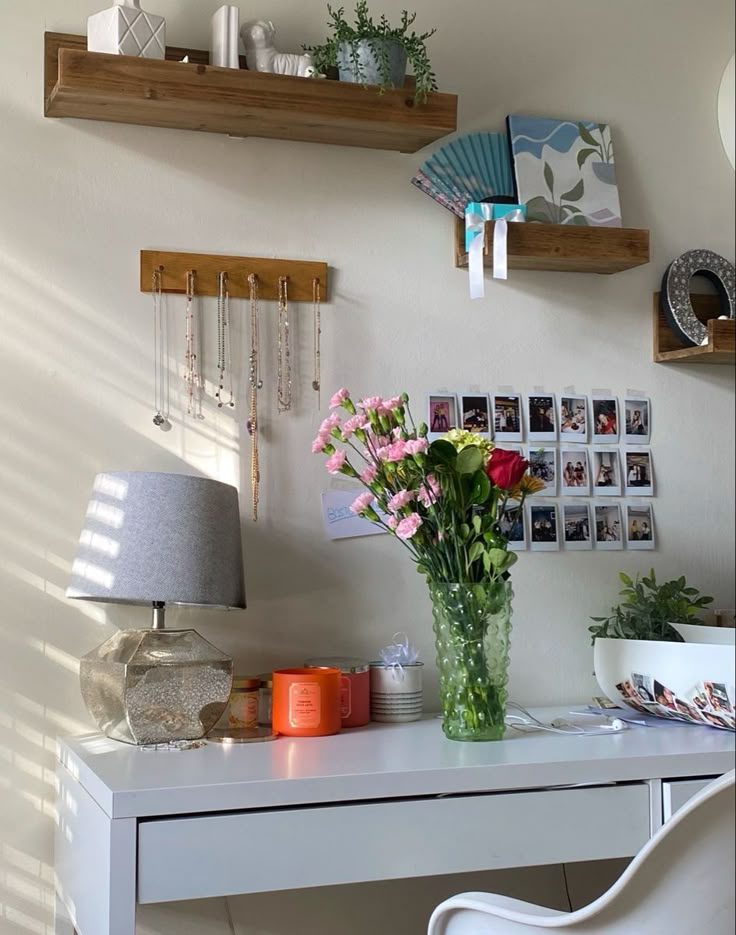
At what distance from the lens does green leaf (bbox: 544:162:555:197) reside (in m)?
2.19

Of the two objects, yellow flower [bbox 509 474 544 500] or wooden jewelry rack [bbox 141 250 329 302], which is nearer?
yellow flower [bbox 509 474 544 500]

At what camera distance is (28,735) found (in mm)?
1836

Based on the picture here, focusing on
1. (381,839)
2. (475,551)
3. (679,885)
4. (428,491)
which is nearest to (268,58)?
(428,491)

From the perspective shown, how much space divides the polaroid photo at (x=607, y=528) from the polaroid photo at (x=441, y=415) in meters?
0.34

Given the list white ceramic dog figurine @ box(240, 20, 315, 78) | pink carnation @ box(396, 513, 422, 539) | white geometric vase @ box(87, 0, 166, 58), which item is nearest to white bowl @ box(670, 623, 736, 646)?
pink carnation @ box(396, 513, 422, 539)

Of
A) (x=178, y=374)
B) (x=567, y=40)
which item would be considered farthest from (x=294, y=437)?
(x=567, y=40)

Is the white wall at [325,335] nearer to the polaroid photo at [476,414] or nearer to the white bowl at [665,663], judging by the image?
the polaroid photo at [476,414]

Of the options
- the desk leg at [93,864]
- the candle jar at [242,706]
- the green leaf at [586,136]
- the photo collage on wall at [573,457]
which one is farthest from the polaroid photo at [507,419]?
the desk leg at [93,864]

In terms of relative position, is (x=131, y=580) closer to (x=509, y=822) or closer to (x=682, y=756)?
(x=509, y=822)

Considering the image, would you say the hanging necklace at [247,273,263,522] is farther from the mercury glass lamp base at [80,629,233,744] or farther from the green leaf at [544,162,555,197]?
the green leaf at [544,162,555,197]

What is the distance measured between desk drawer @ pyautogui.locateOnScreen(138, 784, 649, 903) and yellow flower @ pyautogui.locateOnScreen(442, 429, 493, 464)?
509 millimetres

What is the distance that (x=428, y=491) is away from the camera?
5.63 feet

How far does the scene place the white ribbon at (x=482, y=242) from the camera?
2025 mm

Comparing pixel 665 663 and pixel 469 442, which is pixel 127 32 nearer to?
pixel 469 442
